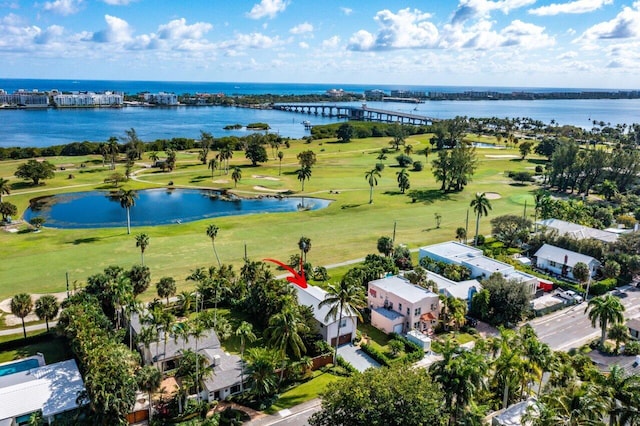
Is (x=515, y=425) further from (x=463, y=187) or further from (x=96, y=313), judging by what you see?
(x=463, y=187)

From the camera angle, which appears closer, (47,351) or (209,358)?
(209,358)

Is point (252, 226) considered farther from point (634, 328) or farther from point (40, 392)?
point (634, 328)

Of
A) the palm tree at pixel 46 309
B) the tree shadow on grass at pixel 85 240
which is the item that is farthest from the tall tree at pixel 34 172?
the palm tree at pixel 46 309

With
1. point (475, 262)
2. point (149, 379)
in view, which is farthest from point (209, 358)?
point (475, 262)

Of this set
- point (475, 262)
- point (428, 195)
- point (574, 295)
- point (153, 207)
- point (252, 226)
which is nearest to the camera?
point (574, 295)

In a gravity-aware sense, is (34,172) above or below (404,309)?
above

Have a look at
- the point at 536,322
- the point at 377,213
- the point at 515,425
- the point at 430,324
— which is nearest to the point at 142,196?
the point at 377,213

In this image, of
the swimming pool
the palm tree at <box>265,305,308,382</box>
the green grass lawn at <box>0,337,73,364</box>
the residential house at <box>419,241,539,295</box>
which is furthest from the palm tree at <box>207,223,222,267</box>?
the residential house at <box>419,241,539,295</box>

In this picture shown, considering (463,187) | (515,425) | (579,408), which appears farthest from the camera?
(463,187)

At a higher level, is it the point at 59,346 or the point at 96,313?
the point at 96,313
